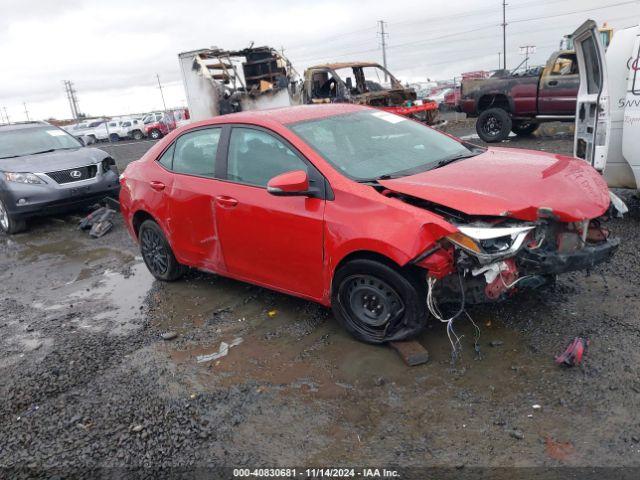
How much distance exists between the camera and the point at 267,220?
4.01m

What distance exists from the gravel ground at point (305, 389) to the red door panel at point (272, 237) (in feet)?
1.42

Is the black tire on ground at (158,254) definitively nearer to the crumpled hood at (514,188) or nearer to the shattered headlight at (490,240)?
the crumpled hood at (514,188)

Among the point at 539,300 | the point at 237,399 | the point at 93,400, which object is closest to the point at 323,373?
the point at 237,399

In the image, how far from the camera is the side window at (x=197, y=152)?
4.57 meters

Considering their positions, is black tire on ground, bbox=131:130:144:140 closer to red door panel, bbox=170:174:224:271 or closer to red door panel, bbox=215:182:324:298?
red door panel, bbox=170:174:224:271

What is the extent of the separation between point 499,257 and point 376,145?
4.79ft

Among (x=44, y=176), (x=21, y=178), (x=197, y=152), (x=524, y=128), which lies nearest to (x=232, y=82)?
(x=44, y=176)

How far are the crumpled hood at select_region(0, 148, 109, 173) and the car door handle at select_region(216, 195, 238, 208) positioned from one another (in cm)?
528

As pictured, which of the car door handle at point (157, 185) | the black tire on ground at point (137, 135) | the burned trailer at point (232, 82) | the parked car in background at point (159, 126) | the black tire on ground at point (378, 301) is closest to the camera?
the black tire on ground at point (378, 301)

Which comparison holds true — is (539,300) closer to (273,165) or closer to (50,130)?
(273,165)

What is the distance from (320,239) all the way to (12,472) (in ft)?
7.44

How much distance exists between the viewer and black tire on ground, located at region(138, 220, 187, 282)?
5.30 m

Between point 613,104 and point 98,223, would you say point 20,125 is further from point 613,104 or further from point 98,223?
point 613,104

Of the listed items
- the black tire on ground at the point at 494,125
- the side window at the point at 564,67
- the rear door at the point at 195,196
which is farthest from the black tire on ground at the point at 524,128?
the rear door at the point at 195,196
